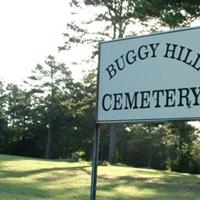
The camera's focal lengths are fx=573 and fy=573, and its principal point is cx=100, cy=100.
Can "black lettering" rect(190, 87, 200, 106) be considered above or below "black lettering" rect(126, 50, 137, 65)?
below

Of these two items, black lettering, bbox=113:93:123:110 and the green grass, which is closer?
black lettering, bbox=113:93:123:110

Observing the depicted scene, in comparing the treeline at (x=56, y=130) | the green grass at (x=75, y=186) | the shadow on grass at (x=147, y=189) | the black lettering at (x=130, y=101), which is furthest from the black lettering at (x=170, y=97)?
the treeline at (x=56, y=130)

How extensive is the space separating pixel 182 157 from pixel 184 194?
75.7ft

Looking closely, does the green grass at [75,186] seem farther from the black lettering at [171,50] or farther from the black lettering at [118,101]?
the black lettering at [171,50]

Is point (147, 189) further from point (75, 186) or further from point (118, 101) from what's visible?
point (118, 101)

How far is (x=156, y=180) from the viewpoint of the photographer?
20.0m

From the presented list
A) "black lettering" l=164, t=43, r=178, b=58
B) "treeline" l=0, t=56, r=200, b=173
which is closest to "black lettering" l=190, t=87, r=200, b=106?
"black lettering" l=164, t=43, r=178, b=58

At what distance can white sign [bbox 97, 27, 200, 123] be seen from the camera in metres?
4.45

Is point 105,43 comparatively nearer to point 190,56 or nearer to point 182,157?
point 190,56

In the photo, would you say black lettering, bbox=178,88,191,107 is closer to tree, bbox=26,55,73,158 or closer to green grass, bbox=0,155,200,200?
green grass, bbox=0,155,200,200

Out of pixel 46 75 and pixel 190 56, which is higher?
pixel 46 75

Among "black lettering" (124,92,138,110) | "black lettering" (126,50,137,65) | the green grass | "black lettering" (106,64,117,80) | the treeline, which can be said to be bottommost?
the green grass

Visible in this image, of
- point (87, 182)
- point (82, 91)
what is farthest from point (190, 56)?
point (82, 91)

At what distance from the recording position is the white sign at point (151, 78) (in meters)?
4.45
